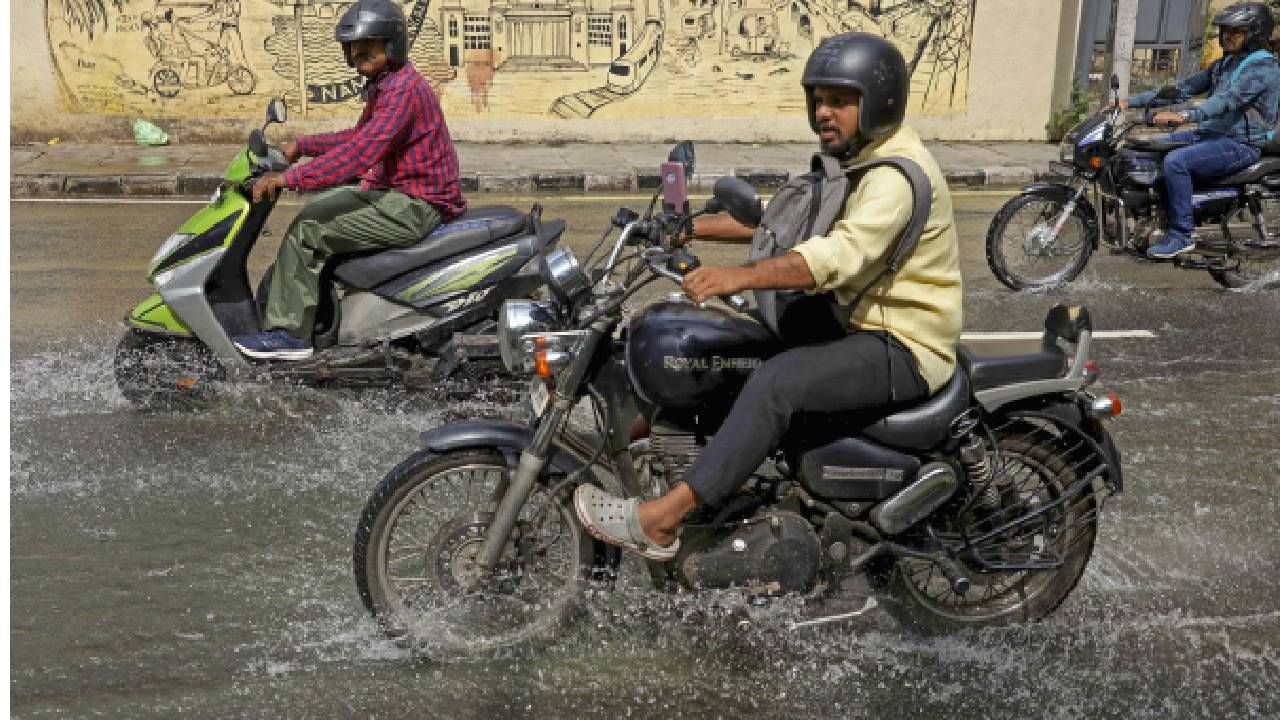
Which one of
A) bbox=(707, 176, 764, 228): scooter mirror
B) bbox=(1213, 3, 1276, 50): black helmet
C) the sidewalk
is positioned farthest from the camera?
the sidewalk

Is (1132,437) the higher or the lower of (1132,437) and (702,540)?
the lower

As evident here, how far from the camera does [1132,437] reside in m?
5.75

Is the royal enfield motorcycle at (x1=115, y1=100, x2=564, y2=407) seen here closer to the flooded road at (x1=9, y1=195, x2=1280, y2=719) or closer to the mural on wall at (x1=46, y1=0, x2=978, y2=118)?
the flooded road at (x1=9, y1=195, x2=1280, y2=719)

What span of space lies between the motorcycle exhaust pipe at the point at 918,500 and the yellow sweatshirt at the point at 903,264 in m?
0.27

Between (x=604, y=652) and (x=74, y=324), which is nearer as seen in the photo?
(x=604, y=652)

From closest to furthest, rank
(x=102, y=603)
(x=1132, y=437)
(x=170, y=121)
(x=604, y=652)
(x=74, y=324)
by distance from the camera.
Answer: (x=604, y=652) < (x=102, y=603) < (x=1132, y=437) < (x=74, y=324) < (x=170, y=121)

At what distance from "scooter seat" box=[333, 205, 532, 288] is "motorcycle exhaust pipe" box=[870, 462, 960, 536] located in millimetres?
2836

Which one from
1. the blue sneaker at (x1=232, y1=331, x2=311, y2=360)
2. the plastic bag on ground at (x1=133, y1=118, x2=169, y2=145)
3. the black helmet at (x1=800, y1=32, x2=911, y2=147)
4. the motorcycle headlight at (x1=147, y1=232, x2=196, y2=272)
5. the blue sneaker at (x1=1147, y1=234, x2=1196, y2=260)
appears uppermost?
the black helmet at (x1=800, y1=32, x2=911, y2=147)

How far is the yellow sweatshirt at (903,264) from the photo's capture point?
3287 millimetres

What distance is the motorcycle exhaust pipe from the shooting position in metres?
3.70

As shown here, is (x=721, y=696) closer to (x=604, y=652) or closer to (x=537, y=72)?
(x=604, y=652)

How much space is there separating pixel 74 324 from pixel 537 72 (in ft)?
29.7

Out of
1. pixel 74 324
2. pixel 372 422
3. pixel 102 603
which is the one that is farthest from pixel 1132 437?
pixel 74 324

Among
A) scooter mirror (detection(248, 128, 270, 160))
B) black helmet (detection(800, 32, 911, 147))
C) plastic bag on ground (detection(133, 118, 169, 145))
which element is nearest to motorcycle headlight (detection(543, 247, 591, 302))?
black helmet (detection(800, 32, 911, 147))
